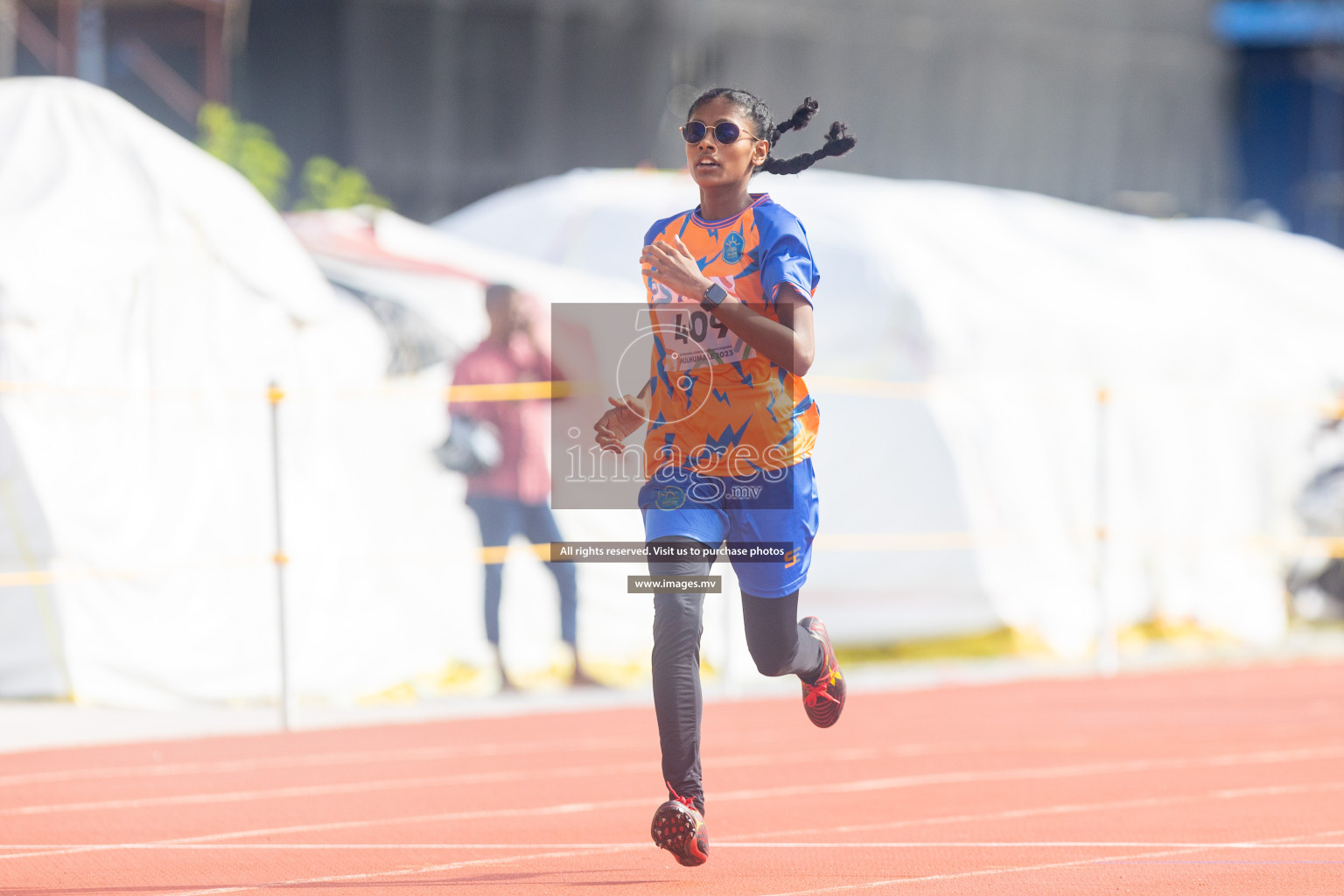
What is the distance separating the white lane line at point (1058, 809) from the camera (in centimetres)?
632

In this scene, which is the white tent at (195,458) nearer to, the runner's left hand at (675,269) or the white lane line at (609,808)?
the white lane line at (609,808)

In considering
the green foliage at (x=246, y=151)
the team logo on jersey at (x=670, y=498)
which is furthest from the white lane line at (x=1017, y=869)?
the green foliage at (x=246, y=151)

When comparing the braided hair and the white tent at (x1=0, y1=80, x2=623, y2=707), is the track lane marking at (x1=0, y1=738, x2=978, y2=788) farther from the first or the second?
the braided hair

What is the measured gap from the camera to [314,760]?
8.40 metres

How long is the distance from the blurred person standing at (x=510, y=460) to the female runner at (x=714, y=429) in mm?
6033

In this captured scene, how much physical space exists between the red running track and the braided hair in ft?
6.33

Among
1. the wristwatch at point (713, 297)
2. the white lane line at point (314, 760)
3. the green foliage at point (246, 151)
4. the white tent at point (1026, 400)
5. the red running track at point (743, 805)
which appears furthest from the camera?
the green foliage at point (246, 151)

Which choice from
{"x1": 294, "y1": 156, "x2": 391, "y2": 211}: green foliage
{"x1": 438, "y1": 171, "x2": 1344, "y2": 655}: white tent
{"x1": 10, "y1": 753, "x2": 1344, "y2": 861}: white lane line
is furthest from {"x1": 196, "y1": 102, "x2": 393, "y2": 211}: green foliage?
{"x1": 10, "y1": 753, "x2": 1344, "y2": 861}: white lane line

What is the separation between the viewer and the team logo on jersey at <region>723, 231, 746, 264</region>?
16.2 ft

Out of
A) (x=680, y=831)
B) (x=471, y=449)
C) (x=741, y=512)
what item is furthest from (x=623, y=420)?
(x=471, y=449)

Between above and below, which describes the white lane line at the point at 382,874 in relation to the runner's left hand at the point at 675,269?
below

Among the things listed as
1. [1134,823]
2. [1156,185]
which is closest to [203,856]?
[1134,823]

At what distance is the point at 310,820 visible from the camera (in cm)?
658

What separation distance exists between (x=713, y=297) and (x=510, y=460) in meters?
6.47
